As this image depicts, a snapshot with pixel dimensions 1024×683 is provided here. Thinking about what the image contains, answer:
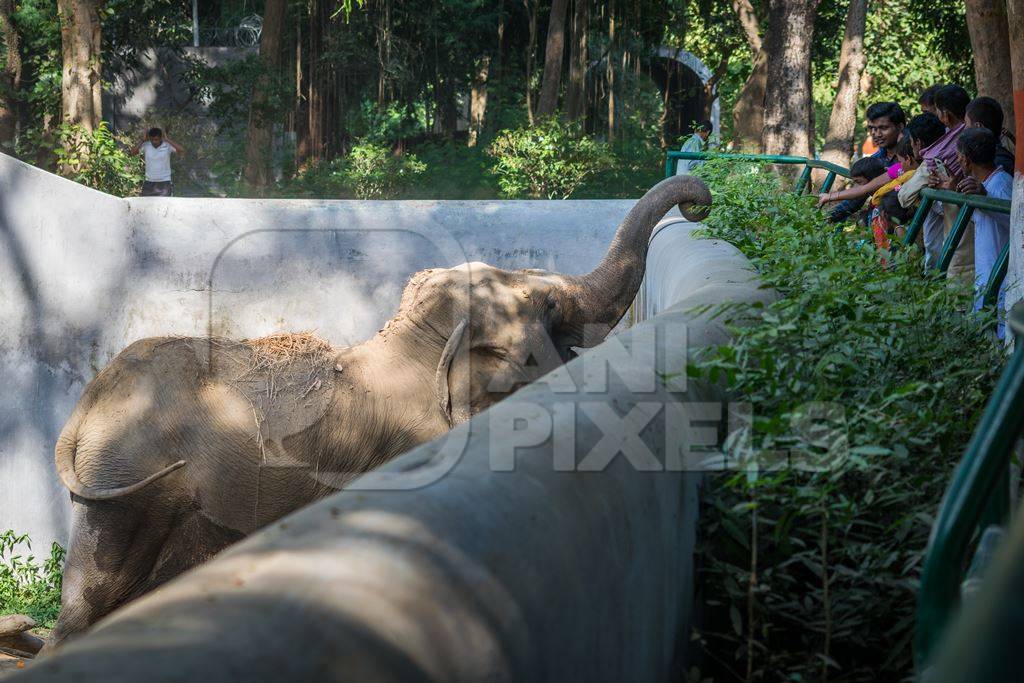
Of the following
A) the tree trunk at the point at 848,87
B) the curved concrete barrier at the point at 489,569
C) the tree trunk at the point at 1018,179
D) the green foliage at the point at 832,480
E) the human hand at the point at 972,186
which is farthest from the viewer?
the tree trunk at the point at 848,87

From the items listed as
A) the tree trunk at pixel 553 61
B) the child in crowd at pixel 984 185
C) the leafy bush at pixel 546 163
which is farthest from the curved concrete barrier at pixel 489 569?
the tree trunk at pixel 553 61

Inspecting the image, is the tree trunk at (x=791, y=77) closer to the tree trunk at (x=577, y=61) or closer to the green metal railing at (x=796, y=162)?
the green metal railing at (x=796, y=162)

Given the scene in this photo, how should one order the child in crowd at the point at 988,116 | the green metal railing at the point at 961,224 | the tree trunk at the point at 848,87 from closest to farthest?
the green metal railing at the point at 961,224
the child in crowd at the point at 988,116
the tree trunk at the point at 848,87

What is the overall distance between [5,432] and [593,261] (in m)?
4.63

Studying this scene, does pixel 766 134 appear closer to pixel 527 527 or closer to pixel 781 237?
pixel 781 237

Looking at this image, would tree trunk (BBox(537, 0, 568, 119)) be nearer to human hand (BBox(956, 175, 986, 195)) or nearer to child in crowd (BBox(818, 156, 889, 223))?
child in crowd (BBox(818, 156, 889, 223))

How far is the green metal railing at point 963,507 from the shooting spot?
62.6 inches

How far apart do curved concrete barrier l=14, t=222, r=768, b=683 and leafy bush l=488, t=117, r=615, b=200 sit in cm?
1544

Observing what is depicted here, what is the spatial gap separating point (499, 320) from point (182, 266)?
4.05m

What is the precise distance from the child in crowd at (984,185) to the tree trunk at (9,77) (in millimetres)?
16385

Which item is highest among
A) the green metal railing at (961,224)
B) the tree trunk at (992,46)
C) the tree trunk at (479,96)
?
the tree trunk at (479,96)

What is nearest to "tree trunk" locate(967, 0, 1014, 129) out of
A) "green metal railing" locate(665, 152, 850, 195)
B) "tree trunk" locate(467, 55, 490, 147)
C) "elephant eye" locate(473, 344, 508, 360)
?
"green metal railing" locate(665, 152, 850, 195)

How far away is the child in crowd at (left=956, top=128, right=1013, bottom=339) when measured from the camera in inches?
194

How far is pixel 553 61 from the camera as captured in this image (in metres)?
19.4
